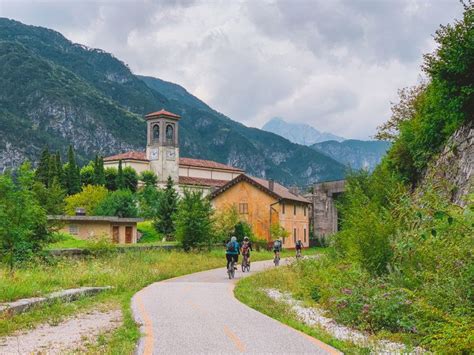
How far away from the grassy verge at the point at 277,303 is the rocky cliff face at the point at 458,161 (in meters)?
6.32

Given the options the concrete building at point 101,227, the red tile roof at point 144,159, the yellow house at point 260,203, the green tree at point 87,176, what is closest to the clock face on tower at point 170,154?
the red tile roof at point 144,159

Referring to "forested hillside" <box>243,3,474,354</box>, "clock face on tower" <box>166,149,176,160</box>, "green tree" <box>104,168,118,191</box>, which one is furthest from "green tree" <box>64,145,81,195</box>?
"forested hillside" <box>243,3,474,354</box>

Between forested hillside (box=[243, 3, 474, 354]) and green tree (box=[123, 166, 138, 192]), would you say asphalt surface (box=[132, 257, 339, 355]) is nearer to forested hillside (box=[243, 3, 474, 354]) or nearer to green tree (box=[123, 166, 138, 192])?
forested hillside (box=[243, 3, 474, 354])

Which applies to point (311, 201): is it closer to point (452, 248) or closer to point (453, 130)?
point (453, 130)

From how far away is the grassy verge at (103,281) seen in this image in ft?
38.8

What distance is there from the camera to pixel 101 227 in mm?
52562

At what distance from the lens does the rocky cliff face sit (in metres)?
19.3

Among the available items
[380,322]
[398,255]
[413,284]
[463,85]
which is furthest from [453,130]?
[380,322]

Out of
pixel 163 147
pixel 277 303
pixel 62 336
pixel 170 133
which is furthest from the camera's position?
pixel 170 133

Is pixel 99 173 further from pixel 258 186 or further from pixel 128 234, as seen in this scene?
pixel 128 234

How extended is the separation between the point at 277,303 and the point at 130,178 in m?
84.1

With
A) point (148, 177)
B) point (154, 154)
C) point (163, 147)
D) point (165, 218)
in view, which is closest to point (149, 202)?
point (165, 218)

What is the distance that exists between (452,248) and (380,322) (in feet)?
6.56

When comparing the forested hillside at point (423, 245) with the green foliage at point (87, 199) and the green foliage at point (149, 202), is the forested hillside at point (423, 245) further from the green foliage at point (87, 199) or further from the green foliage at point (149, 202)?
the green foliage at point (87, 199)
